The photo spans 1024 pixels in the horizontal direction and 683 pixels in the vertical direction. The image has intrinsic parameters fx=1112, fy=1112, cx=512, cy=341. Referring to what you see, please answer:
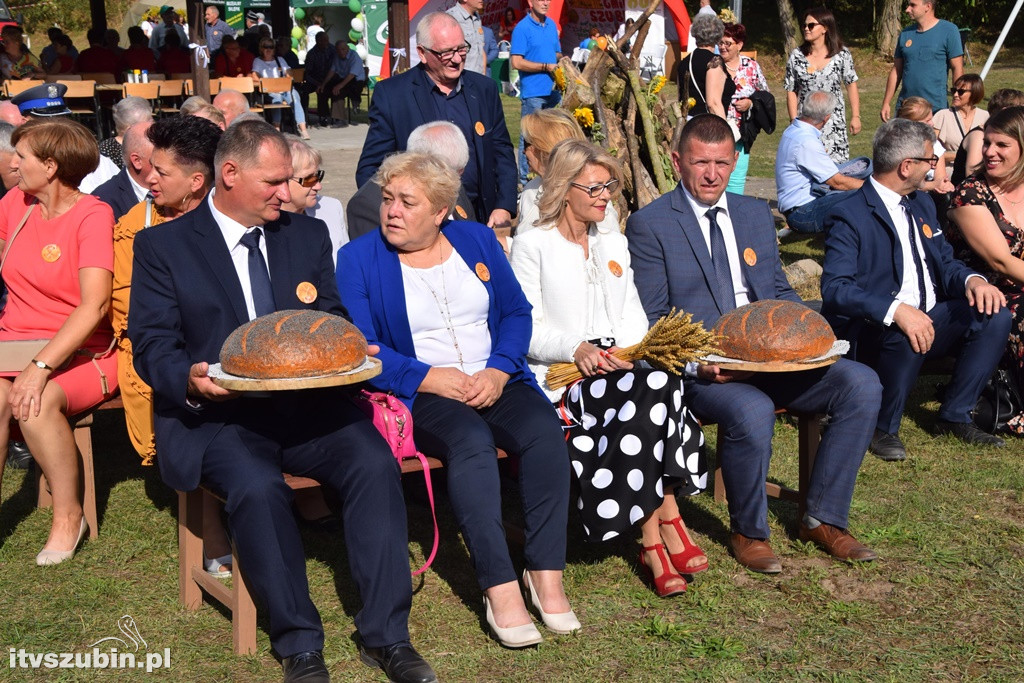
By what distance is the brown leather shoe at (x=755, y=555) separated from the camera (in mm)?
4266

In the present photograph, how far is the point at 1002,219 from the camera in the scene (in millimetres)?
5863

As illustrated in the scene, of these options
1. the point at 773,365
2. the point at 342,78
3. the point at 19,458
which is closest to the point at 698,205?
the point at 773,365

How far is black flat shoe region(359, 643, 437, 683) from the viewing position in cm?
347

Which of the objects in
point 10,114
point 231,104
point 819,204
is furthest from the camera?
point 819,204

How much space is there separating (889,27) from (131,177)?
27535mm

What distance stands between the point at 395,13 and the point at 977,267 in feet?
27.7

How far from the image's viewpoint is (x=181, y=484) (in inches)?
148

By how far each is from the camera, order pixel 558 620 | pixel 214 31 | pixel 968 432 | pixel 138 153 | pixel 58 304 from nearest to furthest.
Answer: pixel 558 620
pixel 58 304
pixel 138 153
pixel 968 432
pixel 214 31

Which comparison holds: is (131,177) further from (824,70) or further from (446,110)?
(824,70)

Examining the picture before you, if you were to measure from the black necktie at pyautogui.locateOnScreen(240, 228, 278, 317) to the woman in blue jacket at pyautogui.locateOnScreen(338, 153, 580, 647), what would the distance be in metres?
0.32

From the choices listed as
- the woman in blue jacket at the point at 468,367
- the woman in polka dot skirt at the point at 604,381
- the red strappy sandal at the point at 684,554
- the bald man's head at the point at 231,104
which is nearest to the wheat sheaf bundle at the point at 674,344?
the woman in polka dot skirt at the point at 604,381

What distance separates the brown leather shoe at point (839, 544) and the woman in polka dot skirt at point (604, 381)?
0.57 metres

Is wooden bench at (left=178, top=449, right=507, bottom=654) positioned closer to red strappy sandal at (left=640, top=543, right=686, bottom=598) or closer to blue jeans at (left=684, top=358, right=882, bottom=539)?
red strappy sandal at (left=640, top=543, right=686, bottom=598)

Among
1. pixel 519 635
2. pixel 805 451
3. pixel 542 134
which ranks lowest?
pixel 519 635
